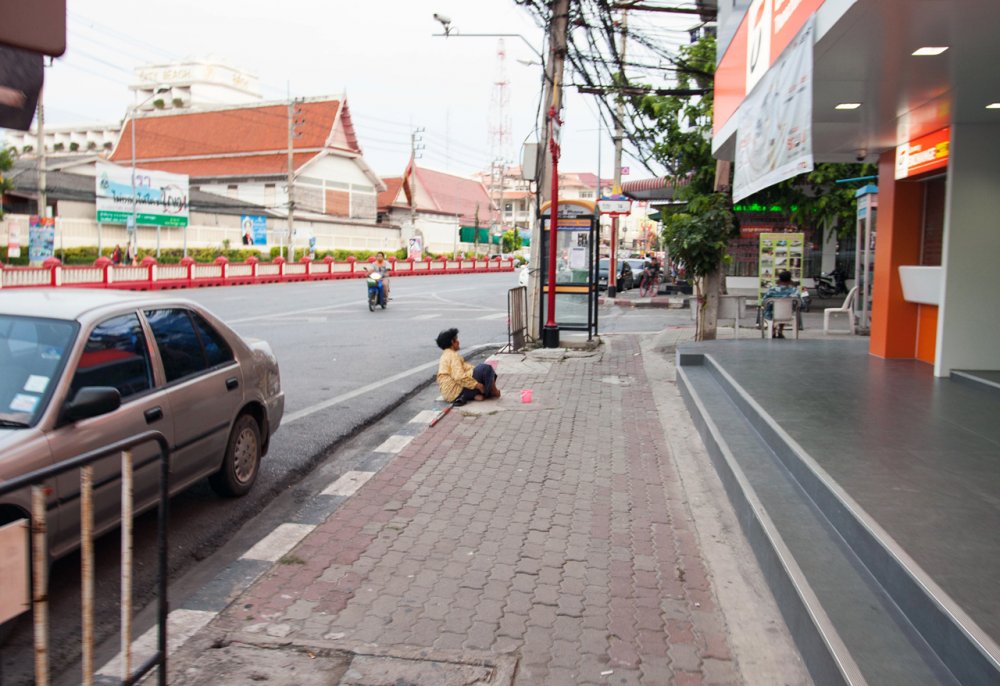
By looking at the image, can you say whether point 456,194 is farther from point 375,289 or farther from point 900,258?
point 900,258

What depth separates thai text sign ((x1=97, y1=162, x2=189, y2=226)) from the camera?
1494 inches

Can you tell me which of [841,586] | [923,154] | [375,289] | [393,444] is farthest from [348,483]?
[375,289]

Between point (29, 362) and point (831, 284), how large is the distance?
81.4 feet

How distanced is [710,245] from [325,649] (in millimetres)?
10858

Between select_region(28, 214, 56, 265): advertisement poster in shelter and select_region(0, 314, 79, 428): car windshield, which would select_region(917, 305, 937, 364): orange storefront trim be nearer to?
select_region(0, 314, 79, 428): car windshield

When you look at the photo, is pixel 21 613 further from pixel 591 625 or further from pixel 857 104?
pixel 857 104

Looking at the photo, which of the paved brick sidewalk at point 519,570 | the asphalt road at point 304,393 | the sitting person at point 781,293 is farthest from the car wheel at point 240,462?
the sitting person at point 781,293

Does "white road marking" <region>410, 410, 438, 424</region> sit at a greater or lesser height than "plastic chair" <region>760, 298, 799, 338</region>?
lesser

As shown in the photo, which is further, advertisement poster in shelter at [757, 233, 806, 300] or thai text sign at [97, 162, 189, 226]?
thai text sign at [97, 162, 189, 226]

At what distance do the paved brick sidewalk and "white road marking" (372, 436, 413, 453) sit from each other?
153mm

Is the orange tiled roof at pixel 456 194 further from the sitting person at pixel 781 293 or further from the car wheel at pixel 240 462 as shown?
the car wheel at pixel 240 462

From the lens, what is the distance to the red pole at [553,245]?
14.1m

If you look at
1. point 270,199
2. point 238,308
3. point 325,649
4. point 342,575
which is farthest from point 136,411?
point 270,199

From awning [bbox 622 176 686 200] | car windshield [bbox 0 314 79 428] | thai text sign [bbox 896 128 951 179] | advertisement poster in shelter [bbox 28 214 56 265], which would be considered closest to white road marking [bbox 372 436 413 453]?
car windshield [bbox 0 314 79 428]
